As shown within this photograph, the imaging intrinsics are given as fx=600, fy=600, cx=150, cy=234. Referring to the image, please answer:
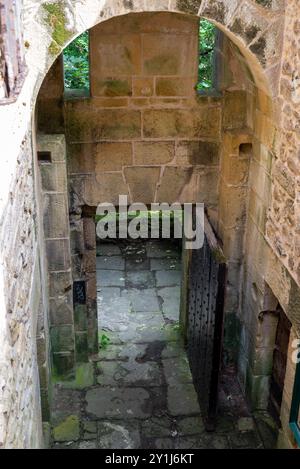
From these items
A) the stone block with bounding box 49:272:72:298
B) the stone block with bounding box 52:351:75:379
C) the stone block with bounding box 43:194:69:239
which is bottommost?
the stone block with bounding box 52:351:75:379

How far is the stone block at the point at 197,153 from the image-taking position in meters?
5.66

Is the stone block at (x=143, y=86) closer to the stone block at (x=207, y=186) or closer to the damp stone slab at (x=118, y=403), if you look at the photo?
the stone block at (x=207, y=186)

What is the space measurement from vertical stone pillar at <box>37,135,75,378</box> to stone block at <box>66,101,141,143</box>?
26 cm

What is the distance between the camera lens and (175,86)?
5.46m

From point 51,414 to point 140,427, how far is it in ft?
2.82

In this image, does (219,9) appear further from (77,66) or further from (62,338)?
(77,66)

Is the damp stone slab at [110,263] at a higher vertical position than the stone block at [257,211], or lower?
lower

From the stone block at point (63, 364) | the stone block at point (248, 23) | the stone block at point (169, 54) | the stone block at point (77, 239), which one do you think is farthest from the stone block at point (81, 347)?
the stone block at point (248, 23)

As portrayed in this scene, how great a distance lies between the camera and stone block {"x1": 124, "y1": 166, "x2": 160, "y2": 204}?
5.69 meters

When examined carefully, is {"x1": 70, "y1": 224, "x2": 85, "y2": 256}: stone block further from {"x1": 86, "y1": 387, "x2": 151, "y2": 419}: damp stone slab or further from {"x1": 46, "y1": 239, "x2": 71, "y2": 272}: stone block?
{"x1": 86, "y1": 387, "x2": 151, "y2": 419}: damp stone slab

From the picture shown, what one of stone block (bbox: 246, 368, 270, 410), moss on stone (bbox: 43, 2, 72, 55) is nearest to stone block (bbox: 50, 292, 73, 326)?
stone block (bbox: 246, 368, 270, 410)

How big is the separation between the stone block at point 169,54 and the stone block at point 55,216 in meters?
1.40

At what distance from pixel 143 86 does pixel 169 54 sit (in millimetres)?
362

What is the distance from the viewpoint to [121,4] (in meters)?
4.26
